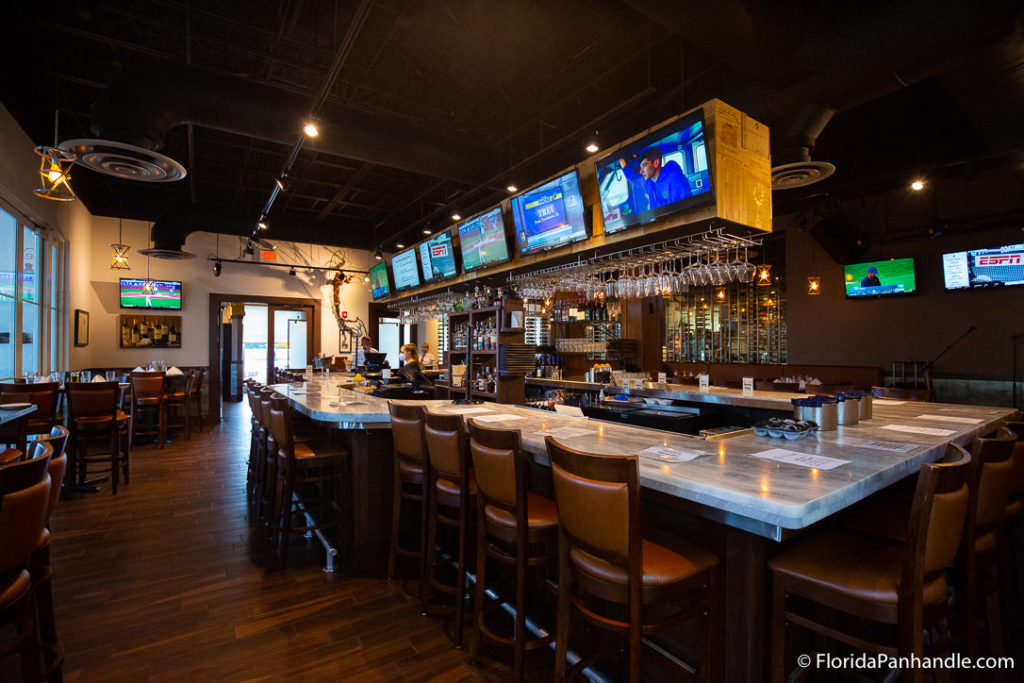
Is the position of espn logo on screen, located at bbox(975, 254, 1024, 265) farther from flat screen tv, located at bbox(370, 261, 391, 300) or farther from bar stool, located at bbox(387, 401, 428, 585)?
flat screen tv, located at bbox(370, 261, 391, 300)

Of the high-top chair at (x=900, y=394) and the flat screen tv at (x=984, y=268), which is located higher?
the flat screen tv at (x=984, y=268)

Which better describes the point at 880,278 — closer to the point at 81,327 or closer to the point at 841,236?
the point at 841,236

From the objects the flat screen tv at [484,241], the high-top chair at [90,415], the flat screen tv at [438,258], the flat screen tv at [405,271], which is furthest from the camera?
the flat screen tv at [405,271]

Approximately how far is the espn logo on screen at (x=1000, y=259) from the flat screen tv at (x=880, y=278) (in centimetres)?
95

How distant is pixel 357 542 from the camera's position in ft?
11.0

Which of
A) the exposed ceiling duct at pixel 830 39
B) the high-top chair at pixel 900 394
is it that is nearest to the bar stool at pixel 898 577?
the exposed ceiling duct at pixel 830 39

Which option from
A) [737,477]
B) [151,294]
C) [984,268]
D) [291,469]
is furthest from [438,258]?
[984,268]

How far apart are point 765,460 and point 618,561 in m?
0.84

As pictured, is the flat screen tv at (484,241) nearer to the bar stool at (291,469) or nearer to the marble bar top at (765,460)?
the marble bar top at (765,460)

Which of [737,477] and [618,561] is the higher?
[737,477]

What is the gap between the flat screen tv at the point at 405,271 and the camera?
7.75m

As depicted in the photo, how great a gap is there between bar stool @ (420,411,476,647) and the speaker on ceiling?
863 centimetres

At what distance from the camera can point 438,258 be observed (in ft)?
22.9

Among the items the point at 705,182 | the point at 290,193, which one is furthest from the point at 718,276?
the point at 290,193
